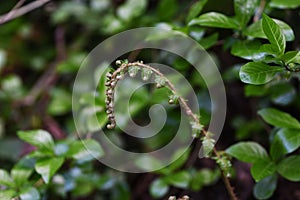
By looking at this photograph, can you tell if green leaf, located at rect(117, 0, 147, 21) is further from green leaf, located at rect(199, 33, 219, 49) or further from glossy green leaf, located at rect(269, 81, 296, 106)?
glossy green leaf, located at rect(269, 81, 296, 106)

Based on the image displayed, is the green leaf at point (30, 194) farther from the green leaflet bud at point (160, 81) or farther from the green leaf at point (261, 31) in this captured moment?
the green leaf at point (261, 31)

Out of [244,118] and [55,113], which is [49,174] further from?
[244,118]

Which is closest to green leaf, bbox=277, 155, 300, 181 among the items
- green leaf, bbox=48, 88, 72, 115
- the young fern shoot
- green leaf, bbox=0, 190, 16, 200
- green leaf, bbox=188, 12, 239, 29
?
the young fern shoot

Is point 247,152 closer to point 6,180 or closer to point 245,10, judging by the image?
point 245,10

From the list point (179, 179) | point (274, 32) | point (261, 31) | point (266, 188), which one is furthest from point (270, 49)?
point (179, 179)

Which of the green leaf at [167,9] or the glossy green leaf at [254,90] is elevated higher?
the green leaf at [167,9]

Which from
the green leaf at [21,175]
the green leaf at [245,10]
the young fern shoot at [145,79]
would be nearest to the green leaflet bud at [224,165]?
the young fern shoot at [145,79]

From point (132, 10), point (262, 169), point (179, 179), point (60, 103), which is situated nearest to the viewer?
point (262, 169)
